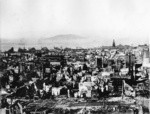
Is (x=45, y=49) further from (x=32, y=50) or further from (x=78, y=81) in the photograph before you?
(x=78, y=81)

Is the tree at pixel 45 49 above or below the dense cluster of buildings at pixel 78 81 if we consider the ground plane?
above

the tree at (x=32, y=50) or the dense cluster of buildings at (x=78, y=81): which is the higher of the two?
the tree at (x=32, y=50)

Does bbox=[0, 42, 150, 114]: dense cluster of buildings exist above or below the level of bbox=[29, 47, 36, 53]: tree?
below

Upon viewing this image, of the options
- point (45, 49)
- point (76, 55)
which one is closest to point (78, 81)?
point (76, 55)

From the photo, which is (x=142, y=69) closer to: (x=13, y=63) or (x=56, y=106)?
(x=56, y=106)

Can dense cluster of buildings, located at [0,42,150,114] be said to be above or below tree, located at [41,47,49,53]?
below

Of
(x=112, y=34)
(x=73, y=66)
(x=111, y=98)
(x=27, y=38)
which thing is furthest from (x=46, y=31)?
(x=111, y=98)
